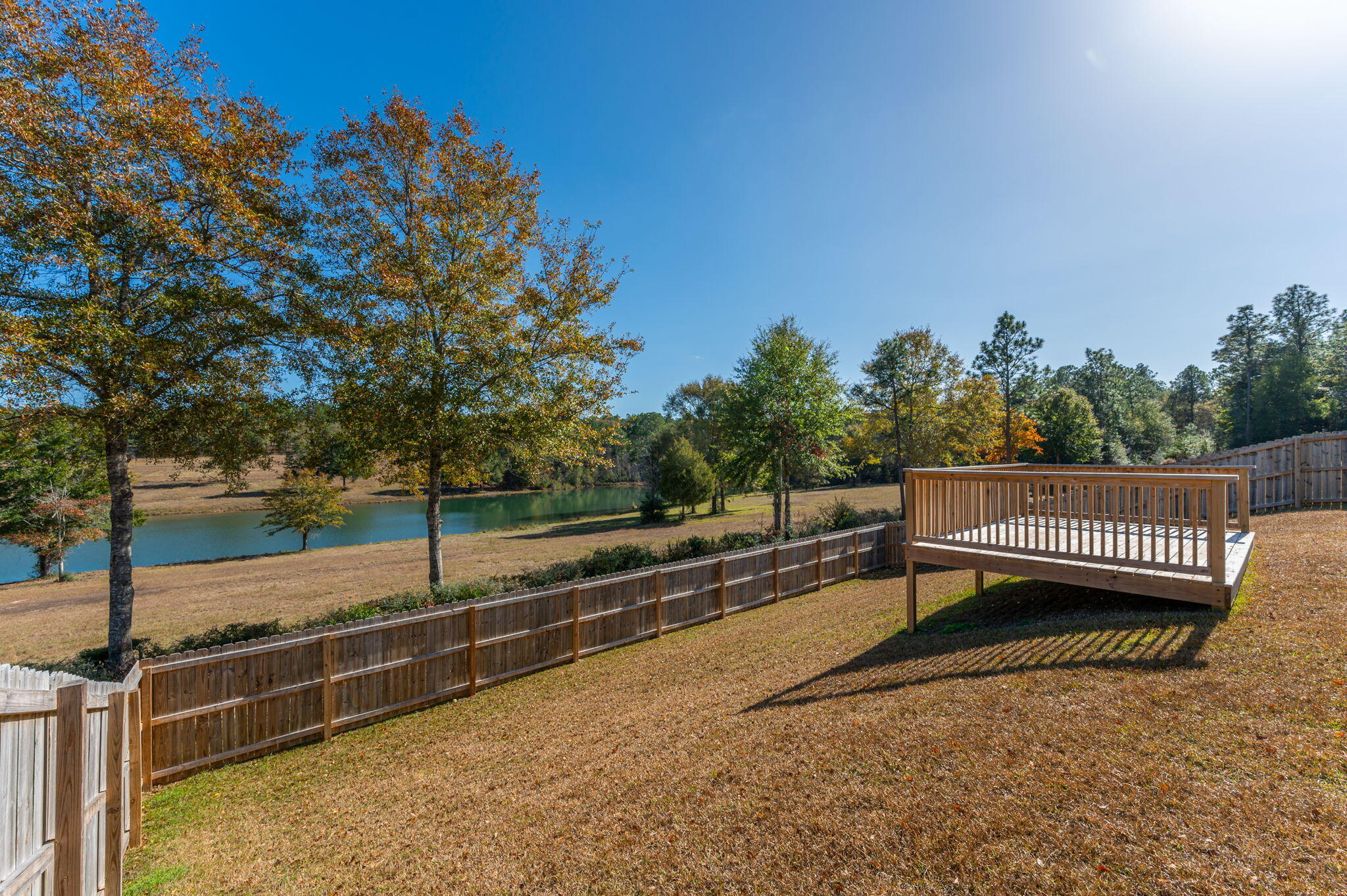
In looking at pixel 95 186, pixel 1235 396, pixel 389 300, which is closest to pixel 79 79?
pixel 95 186

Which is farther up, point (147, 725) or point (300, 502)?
point (300, 502)

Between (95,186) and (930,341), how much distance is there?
24.3 m

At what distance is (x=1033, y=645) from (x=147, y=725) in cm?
941

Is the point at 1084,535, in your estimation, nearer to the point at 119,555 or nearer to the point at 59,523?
the point at 119,555

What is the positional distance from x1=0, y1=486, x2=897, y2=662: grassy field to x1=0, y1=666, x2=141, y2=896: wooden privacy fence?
9582 millimetres

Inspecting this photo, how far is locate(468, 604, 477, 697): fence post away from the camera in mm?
7703

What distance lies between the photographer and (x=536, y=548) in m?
23.3

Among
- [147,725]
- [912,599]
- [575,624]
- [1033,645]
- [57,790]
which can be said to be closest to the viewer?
[57,790]

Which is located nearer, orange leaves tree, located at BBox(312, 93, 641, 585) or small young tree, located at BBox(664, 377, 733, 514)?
orange leaves tree, located at BBox(312, 93, 641, 585)

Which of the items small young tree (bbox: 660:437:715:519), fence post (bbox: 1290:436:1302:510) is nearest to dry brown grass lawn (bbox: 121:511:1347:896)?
fence post (bbox: 1290:436:1302:510)

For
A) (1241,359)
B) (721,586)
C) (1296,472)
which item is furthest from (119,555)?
(1241,359)

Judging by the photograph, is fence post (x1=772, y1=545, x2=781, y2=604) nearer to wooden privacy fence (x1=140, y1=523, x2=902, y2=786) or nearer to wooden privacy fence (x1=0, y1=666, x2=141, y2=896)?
wooden privacy fence (x1=140, y1=523, x2=902, y2=786)

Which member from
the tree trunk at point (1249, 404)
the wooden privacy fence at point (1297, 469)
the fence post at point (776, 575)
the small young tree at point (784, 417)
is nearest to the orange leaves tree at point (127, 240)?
the fence post at point (776, 575)

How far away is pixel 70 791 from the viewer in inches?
99.7
